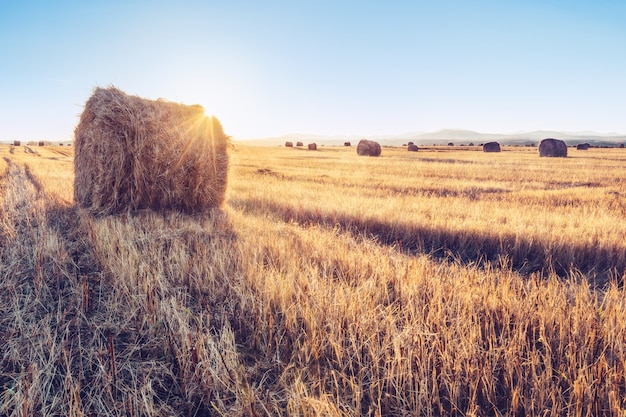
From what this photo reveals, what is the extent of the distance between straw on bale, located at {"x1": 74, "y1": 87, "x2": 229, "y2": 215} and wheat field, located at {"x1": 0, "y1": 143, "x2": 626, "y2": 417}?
4.99 feet

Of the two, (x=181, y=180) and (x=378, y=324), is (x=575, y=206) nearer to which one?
(x=378, y=324)

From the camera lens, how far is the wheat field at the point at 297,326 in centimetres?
218

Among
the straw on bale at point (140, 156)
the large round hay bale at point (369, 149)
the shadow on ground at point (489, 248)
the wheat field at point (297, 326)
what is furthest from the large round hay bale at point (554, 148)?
the straw on bale at point (140, 156)

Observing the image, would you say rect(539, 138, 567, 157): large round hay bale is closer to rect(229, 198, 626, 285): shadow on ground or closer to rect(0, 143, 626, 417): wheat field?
rect(0, 143, 626, 417): wheat field

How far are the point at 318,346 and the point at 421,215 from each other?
4.59m

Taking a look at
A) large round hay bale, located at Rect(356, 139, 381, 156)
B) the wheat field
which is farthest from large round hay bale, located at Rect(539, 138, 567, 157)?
the wheat field

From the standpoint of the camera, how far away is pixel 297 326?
287 cm

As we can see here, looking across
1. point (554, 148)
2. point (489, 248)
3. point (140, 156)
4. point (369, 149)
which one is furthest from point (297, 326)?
point (554, 148)

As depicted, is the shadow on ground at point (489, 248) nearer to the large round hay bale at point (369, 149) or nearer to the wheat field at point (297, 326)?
the wheat field at point (297, 326)

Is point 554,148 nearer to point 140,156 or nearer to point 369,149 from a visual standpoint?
point 369,149

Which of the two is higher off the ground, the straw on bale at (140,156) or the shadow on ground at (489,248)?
the straw on bale at (140,156)

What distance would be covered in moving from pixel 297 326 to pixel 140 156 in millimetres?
5256

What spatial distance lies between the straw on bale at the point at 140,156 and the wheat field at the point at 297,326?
4.99 ft

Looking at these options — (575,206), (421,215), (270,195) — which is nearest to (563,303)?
(421,215)
